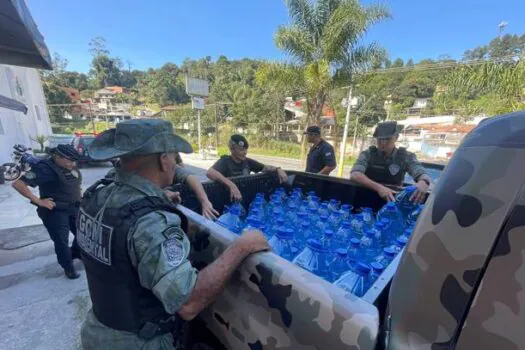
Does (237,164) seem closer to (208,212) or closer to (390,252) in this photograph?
(208,212)

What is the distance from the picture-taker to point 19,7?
289cm

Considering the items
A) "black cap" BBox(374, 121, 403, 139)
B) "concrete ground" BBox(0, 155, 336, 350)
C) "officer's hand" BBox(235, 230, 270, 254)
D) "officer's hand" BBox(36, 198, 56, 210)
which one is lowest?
"concrete ground" BBox(0, 155, 336, 350)

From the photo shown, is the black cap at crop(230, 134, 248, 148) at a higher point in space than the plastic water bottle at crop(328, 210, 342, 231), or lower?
higher

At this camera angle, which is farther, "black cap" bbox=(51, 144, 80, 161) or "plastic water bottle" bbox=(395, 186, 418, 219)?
"black cap" bbox=(51, 144, 80, 161)

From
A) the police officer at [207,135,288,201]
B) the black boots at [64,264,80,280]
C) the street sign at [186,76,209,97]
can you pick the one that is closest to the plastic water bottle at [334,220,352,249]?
the police officer at [207,135,288,201]

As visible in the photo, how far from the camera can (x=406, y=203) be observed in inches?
80.5

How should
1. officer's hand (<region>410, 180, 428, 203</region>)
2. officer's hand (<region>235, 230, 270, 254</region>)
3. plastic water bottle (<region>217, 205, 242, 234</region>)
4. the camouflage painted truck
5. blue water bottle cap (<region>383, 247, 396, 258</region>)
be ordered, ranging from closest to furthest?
1. the camouflage painted truck
2. officer's hand (<region>235, 230, 270, 254</region>)
3. blue water bottle cap (<region>383, 247, 396, 258</region>)
4. plastic water bottle (<region>217, 205, 242, 234</region>)
5. officer's hand (<region>410, 180, 428, 203</region>)

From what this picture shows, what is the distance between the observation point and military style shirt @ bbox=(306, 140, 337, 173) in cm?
407

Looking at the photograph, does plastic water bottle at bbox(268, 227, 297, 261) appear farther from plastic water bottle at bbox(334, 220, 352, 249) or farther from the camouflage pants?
the camouflage pants

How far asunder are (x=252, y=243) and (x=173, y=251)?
297 millimetres

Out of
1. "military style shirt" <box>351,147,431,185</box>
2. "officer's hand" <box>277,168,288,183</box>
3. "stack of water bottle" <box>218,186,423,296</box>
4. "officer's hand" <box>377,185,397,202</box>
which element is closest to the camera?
"stack of water bottle" <box>218,186,423,296</box>

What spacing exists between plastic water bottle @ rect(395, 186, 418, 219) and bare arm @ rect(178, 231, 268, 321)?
139 cm

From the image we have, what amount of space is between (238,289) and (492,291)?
0.82m

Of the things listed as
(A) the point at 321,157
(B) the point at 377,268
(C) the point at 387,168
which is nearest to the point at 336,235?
(B) the point at 377,268
